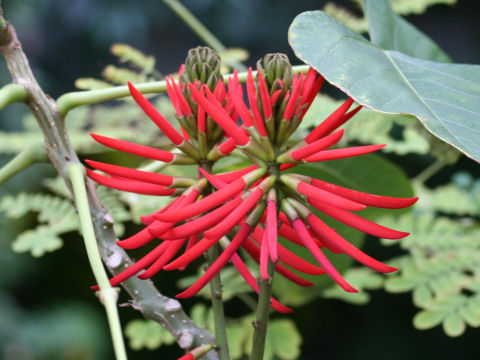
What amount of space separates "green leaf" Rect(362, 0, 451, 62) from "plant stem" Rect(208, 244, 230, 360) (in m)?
0.34

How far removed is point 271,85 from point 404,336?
177 centimetres

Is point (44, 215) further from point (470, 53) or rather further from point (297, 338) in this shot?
point (470, 53)

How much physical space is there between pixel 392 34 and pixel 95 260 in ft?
1.59

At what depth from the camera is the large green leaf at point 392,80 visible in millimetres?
360

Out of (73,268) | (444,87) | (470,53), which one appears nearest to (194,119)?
(444,87)

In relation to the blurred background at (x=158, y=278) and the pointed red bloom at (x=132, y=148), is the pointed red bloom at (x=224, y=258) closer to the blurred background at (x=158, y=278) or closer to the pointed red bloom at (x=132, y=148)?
the pointed red bloom at (x=132, y=148)

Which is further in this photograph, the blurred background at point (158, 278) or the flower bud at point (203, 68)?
the blurred background at point (158, 278)

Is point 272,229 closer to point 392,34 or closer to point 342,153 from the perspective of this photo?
point 342,153

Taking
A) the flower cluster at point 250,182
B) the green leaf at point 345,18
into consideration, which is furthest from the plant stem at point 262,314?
the green leaf at point 345,18

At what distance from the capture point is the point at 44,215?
783 millimetres

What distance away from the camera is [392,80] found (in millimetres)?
403

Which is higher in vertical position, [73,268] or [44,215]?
[73,268]

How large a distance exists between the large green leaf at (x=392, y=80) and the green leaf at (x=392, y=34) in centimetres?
17

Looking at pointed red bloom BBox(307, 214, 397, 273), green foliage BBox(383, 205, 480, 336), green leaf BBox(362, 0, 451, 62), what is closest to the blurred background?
green foliage BBox(383, 205, 480, 336)
